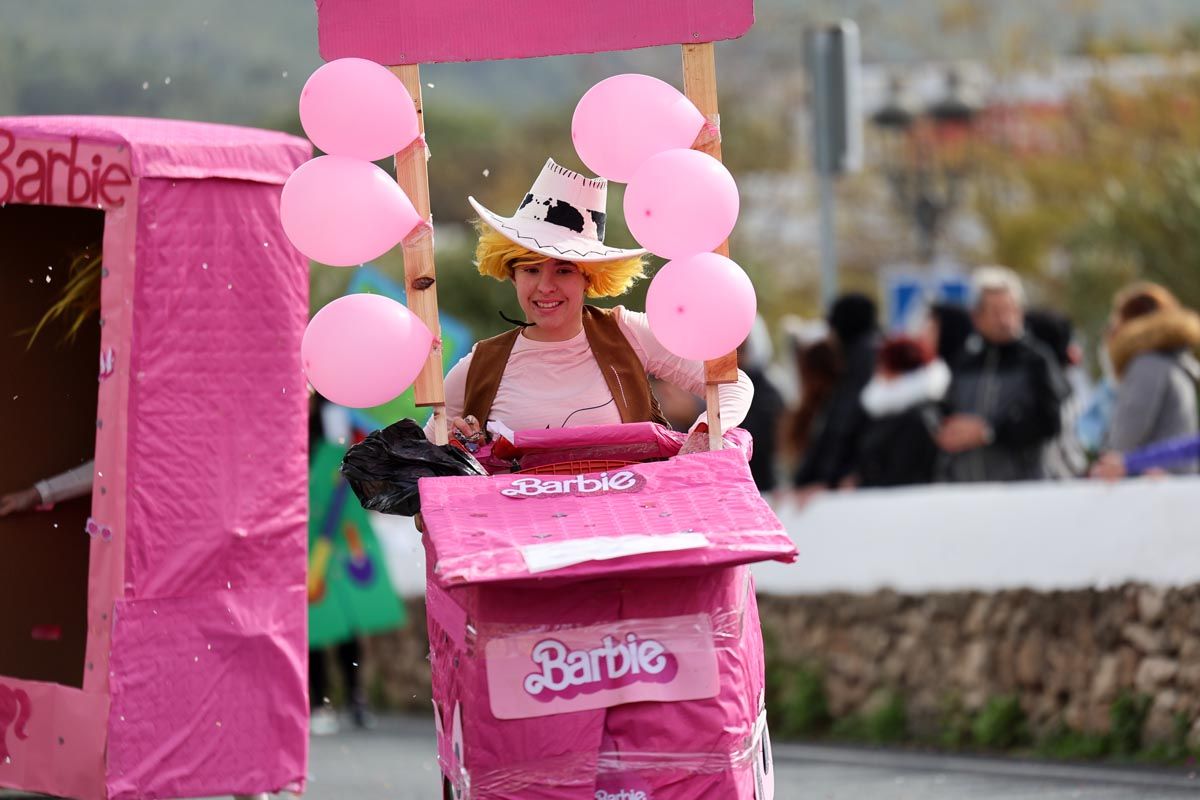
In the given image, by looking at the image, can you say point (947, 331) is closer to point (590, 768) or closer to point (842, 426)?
point (842, 426)

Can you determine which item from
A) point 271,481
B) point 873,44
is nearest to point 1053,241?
point 873,44

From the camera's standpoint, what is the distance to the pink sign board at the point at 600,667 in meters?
5.54

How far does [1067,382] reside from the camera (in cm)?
1087

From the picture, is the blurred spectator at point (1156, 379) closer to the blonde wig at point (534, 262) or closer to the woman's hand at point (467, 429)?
the blonde wig at point (534, 262)

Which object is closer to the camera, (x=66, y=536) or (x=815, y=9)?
(x=66, y=536)

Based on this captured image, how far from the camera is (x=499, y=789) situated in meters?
5.57

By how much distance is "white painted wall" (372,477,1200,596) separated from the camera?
31.2 ft

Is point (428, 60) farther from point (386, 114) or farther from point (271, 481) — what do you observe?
point (271, 481)

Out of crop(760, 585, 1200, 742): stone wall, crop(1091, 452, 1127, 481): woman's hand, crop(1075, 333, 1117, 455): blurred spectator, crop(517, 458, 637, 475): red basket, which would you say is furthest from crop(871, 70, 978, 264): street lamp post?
crop(517, 458, 637, 475): red basket

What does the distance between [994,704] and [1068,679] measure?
1.54ft

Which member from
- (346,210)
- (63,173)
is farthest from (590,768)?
(63,173)

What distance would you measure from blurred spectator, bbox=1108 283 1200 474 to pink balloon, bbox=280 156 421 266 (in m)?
4.75

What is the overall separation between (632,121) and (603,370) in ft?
2.38

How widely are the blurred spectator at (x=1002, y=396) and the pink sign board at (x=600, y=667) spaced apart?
5.35m
